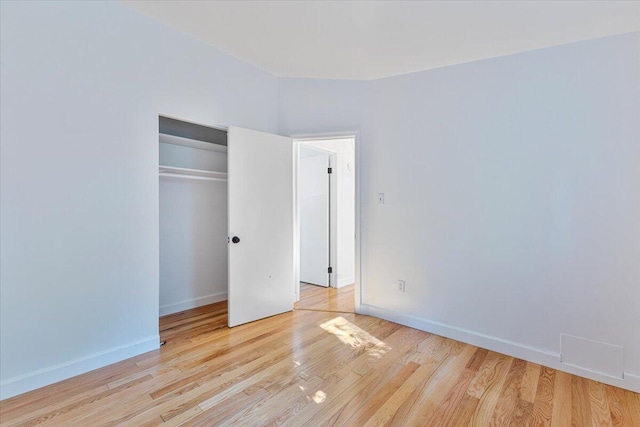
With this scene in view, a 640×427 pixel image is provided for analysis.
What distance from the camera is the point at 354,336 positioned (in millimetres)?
2822

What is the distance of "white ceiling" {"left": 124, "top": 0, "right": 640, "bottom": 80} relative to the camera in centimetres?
202

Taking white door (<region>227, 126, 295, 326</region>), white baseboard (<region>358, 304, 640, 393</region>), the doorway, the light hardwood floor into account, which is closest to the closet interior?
white door (<region>227, 126, 295, 326</region>)

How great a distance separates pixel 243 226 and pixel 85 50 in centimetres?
180

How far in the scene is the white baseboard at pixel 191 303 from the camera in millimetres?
3337

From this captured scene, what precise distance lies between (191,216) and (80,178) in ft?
4.74

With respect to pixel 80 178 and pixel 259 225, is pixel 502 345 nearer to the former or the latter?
pixel 259 225

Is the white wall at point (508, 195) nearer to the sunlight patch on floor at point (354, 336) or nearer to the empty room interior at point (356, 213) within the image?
the empty room interior at point (356, 213)

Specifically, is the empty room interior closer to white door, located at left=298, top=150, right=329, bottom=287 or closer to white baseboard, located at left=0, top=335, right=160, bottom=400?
white baseboard, located at left=0, top=335, right=160, bottom=400

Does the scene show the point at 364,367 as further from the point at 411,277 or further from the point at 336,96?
the point at 336,96

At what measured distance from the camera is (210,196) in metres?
3.72

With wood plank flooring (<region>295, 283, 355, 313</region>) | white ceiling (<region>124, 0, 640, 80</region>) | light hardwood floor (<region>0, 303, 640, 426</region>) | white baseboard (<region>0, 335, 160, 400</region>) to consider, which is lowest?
light hardwood floor (<region>0, 303, 640, 426</region>)

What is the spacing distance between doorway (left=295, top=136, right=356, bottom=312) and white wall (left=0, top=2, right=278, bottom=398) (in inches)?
87.0

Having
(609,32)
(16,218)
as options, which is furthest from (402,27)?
(16,218)

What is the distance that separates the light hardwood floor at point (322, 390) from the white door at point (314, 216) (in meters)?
1.95
